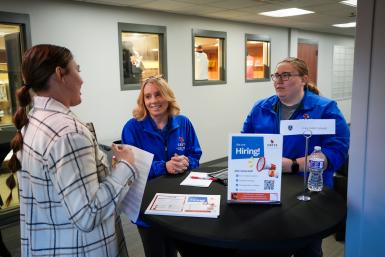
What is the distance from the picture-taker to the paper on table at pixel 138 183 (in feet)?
4.10

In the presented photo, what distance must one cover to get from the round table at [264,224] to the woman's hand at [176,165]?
0.99ft

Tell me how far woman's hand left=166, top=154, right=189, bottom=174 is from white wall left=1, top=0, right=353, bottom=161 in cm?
248

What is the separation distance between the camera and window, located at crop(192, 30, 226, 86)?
5398 mm

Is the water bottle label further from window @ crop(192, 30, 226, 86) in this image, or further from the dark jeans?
window @ crop(192, 30, 226, 86)

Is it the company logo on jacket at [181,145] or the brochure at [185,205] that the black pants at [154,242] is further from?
the company logo on jacket at [181,145]

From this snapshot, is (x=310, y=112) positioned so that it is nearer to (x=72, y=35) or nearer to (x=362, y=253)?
(x=362, y=253)

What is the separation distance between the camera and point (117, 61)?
14.1ft

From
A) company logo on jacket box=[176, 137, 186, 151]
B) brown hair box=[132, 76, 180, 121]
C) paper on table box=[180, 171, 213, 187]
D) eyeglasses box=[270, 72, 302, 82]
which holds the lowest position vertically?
paper on table box=[180, 171, 213, 187]

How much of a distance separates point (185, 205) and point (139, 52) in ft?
12.0

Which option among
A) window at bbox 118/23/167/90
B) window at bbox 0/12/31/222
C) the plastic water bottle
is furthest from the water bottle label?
window at bbox 118/23/167/90

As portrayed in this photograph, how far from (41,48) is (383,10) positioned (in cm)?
114

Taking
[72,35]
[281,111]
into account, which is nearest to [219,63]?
[72,35]

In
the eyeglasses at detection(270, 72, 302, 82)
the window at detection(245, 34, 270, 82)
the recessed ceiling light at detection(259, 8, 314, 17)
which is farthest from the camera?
the window at detection(245, 34, 270, 82)

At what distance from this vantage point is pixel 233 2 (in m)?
4.20
